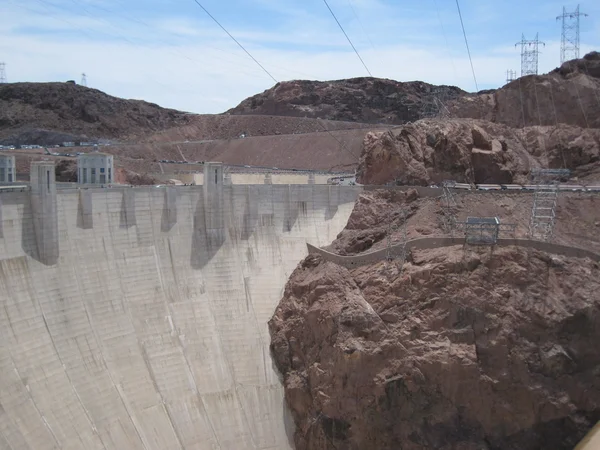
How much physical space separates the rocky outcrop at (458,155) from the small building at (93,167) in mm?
17898

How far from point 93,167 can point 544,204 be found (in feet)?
99.5

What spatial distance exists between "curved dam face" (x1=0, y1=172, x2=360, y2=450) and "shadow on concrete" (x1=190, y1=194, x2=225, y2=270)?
0.26ft

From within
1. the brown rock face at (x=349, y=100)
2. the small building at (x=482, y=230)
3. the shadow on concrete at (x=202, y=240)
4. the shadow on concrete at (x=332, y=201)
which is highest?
the brown rock face at (x=349, y=100)

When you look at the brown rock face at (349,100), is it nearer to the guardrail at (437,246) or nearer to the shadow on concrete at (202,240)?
the shadow on concrete at (202,240)

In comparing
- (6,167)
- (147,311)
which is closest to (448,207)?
(147,311)

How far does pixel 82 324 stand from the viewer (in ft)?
102

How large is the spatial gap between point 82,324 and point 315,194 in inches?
677

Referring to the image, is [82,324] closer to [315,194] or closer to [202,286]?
[202,286]

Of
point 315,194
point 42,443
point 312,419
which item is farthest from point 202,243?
point 42,443

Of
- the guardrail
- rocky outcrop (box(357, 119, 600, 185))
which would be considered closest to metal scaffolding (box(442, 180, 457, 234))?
the guardrail

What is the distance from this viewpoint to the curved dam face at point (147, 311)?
28.5 m

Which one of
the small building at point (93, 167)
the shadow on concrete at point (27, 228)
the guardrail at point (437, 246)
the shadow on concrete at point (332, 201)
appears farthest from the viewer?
the small building at point (93, 167)

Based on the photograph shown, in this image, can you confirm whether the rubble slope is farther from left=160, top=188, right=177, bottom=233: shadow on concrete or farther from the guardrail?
left=160, top=188, right=177, bottom=233: shadow on concrete

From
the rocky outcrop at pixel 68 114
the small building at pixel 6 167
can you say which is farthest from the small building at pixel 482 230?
the rocky outcrop at pixel 68 114
